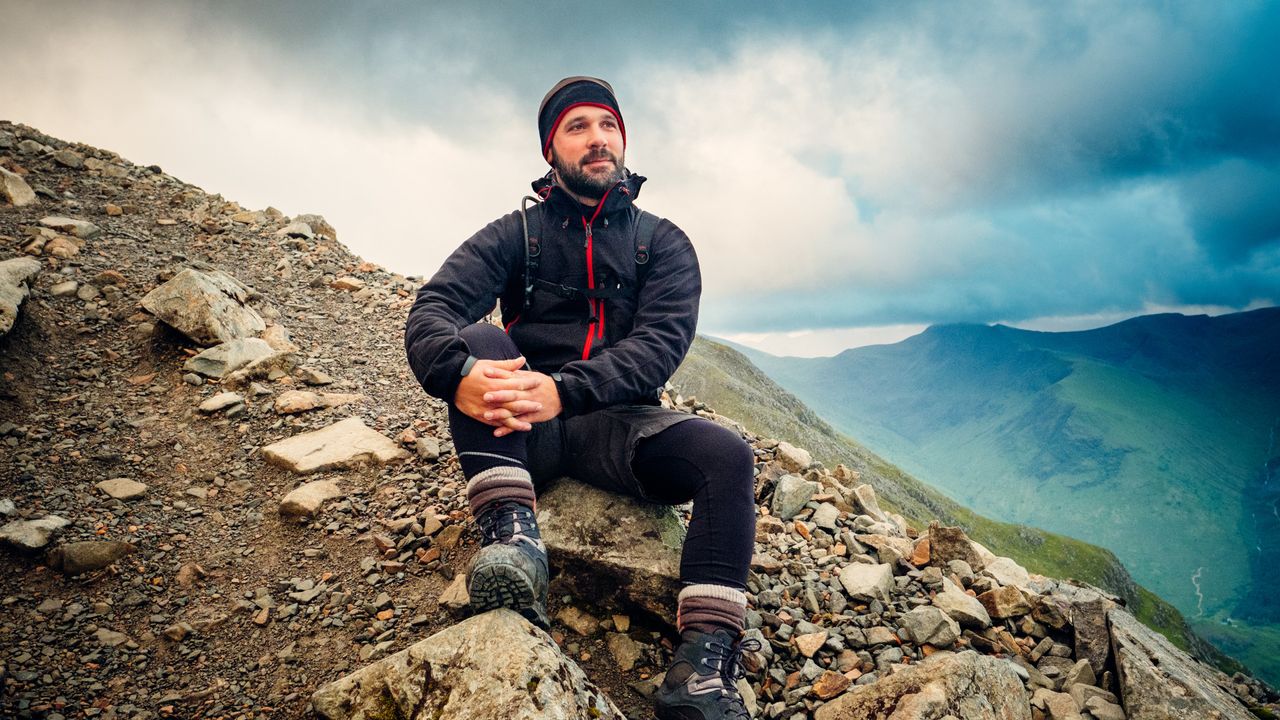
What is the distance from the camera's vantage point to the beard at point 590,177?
17.1 feet

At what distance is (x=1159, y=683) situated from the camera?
4211 mm

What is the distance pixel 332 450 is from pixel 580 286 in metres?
3.69

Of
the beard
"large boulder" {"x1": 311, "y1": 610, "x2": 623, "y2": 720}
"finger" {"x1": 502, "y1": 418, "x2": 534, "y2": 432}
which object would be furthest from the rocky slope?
the beard

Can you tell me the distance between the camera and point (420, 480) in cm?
635

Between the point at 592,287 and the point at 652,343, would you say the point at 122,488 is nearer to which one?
the point at 592,287

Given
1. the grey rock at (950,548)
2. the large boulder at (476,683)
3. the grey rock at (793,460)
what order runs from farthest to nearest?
the grey rock at (793,460)
the grey rock at (950,548)
the large boulder at (476,683)

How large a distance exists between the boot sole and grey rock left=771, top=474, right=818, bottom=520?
3.86m

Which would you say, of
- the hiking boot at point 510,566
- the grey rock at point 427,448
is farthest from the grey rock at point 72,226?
the hiking boot at point 510,566

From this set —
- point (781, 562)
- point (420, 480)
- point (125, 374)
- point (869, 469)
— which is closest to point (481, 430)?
point (420, 480)

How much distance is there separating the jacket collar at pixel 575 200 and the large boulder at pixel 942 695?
4188 mm

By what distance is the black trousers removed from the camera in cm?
398

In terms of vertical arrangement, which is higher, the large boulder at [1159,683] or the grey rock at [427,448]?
the grey rock at [427,448]

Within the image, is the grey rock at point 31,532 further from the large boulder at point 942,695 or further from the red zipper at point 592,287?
the large boulder at point 942,695

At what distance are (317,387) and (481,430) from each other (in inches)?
205
